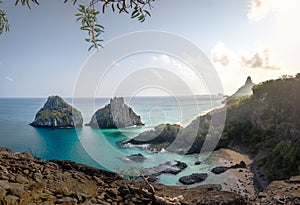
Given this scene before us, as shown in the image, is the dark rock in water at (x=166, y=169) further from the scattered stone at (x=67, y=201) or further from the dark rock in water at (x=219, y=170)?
the scattered stone at (x=67, y=201)

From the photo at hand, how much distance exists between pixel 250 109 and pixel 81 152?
32.6 meters

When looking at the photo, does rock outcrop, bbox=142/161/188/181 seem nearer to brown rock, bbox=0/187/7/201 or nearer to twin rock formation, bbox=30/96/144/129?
brown rock, bbox=0/187/7/201

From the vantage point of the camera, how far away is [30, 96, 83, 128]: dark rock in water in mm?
67500

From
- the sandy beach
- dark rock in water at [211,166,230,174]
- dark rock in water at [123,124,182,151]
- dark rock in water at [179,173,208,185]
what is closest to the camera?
the sandy beach

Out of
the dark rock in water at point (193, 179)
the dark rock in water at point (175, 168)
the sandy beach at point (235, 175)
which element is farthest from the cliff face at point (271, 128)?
the dark rock in water at point (175, 168)

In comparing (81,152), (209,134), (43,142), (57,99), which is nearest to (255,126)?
(209,134)

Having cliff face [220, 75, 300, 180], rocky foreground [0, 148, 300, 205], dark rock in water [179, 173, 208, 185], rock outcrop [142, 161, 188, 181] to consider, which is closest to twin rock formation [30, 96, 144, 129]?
cliff face [220, 75, 300, 180]

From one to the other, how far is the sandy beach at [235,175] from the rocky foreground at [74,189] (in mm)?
14818

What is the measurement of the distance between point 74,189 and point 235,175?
981 inches

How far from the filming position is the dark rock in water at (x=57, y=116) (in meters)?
67.5

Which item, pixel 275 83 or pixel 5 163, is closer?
pixel 5 163

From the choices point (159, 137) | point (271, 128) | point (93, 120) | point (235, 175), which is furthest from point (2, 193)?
point (93, 120)

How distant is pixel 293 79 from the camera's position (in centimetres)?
3400

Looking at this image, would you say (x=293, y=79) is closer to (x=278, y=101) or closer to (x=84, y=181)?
(x=278, y=101)
